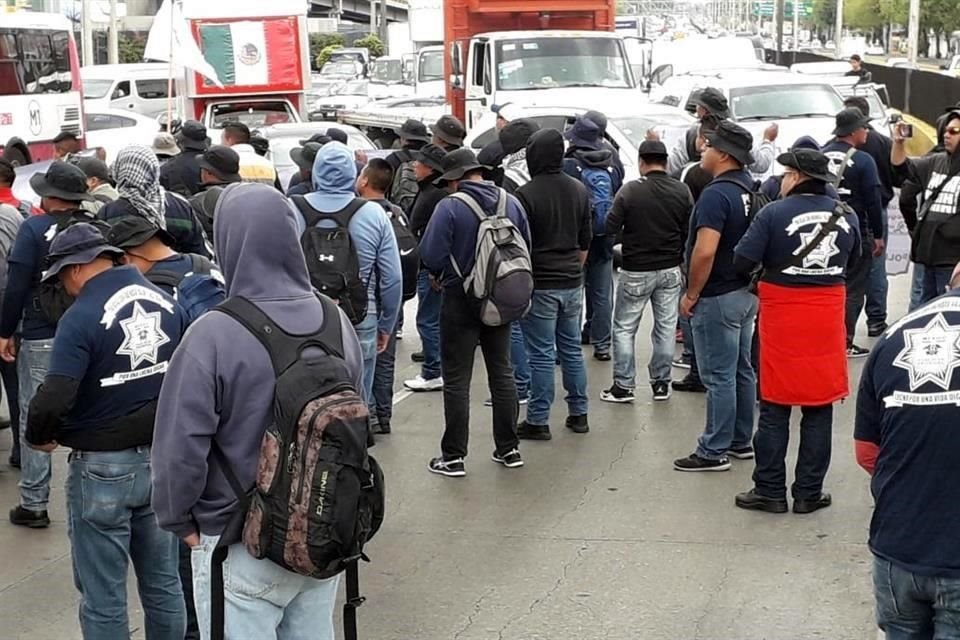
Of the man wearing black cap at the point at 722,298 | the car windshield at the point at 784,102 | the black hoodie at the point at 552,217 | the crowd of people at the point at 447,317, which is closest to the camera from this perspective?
the crowd of people at the point at 447,317

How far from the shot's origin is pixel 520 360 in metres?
9.77

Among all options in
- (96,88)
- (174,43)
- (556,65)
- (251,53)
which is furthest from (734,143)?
(96,88)

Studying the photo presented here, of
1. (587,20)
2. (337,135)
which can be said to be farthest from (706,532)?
(587,20)

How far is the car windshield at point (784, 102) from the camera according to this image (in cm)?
2012

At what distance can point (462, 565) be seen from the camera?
6918 mm

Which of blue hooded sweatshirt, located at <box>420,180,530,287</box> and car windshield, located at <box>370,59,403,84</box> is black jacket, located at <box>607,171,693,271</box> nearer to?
blue hooded sweatshirt, located at <box>420,180,530,287</box>

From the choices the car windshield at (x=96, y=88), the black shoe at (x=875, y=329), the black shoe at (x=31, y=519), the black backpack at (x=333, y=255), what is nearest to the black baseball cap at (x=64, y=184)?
the black backpack at (x=333, y=255)

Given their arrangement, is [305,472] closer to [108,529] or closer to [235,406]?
[235,406]

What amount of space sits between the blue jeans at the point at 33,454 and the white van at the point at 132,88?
28.4 metres

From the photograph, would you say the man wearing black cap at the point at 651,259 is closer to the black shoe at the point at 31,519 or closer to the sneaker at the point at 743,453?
the sneaker at the point at 743,453

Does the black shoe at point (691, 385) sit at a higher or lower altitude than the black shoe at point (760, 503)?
lower

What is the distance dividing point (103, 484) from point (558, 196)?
14.2ft

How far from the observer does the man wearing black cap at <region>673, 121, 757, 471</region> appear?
7742mm

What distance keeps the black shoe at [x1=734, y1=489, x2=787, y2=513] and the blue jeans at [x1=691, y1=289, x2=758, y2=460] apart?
0.63 meters
